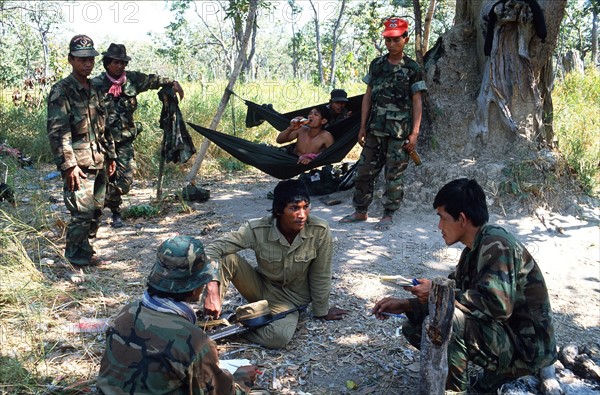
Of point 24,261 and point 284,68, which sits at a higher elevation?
point 284,68

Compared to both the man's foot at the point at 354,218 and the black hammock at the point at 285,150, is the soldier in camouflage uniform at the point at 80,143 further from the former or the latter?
the man's foot at the point at 354,218

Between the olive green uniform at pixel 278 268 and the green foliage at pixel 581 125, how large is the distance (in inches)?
130

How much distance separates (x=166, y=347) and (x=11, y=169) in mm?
5159

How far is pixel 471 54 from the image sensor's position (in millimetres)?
5059

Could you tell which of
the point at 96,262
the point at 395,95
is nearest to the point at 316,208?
the point at 395,95

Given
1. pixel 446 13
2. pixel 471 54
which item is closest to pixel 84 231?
pixel 471 54

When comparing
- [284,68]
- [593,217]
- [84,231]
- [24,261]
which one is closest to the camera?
[24,261]

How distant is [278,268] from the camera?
110 inches

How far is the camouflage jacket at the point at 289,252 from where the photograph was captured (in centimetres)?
271

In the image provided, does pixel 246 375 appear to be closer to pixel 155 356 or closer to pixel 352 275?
pixel 155 356

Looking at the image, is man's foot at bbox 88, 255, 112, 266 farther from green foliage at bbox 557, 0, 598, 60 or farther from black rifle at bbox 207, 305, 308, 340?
green foliage at bbox 557, 0, 598, 60

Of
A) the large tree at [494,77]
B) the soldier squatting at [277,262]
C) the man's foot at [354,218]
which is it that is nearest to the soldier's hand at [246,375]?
the soldier squatting at [277,262]

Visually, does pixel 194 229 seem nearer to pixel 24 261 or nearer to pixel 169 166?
pixel 24 261

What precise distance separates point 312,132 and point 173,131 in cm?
134
